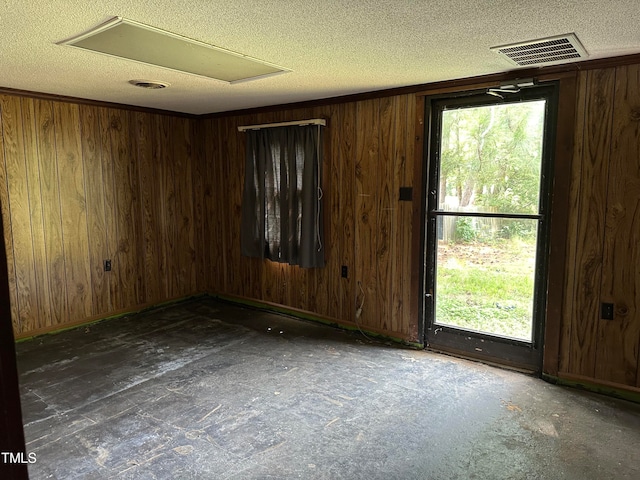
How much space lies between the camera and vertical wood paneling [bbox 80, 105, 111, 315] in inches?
161

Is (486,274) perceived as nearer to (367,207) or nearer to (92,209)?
(367,207)

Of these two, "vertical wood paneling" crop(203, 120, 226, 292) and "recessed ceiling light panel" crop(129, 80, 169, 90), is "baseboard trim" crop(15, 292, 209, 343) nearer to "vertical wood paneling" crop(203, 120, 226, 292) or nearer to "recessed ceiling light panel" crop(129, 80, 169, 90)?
"vertical wood paneling" crop(203, 120, 226, 292)

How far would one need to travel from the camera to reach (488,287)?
3.34m

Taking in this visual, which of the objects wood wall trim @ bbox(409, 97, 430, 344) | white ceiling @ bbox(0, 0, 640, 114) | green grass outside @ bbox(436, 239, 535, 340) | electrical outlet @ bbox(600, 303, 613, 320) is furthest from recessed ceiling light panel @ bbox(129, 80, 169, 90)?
electrical outlet @ bbox(600, 303, 613, 320)

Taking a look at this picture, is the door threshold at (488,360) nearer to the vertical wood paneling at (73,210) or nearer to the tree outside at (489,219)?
the tree outside at (489,219)

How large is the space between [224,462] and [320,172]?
2658 mm

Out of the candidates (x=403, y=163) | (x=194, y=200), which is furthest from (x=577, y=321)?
(x=194, y=200)

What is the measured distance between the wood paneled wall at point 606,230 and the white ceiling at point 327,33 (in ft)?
1.00

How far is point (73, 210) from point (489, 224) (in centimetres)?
378

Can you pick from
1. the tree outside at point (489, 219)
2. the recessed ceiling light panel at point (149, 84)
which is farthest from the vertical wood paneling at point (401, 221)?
the recessed ceiling light panel at point (149, 84)

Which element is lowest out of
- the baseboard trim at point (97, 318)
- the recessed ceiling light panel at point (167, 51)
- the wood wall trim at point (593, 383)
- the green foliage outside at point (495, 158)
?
the wood wall trim at point (593, 383)

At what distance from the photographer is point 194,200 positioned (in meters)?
5.16

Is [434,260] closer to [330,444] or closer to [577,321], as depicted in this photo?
[577,321]

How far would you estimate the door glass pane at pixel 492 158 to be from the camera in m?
3.03
